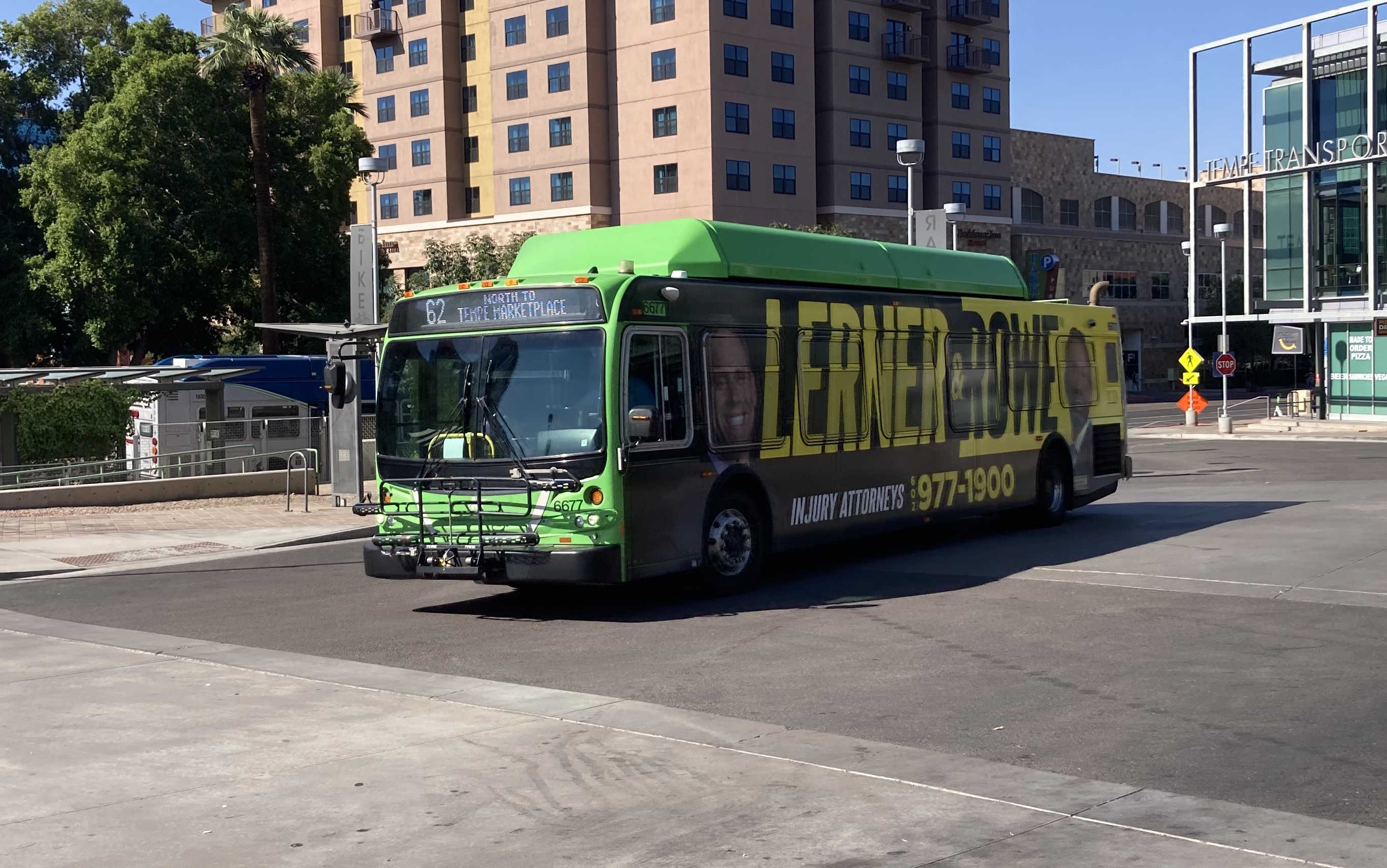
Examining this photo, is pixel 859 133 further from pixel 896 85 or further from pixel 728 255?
pixel 728 255

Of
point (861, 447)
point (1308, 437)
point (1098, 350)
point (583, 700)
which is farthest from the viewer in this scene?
point (1308, 437)

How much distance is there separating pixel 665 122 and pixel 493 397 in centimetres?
5364

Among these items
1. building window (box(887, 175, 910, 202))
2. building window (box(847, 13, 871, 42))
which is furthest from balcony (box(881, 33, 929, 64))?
building window (box(887, 175, 910, 202))

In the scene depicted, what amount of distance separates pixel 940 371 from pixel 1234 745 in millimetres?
9497

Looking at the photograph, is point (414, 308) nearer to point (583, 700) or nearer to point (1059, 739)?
point (583, 700)

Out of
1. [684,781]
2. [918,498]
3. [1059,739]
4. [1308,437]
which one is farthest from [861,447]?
[1308,437]

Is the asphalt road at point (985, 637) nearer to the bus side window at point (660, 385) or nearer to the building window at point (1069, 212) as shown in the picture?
the bus side window at point (660, 385)

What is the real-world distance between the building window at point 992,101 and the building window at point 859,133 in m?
9.55

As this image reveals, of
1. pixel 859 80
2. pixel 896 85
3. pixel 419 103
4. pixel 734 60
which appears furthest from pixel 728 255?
pixel 419 103

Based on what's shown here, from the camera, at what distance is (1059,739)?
7.94 m

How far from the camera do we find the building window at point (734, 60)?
2470 inches

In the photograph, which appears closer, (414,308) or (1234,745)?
(1234,745)

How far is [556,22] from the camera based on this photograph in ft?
222

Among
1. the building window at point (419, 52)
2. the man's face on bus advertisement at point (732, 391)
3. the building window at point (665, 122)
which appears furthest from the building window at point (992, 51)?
the man's face on bus advertisement at point (732, 391)
